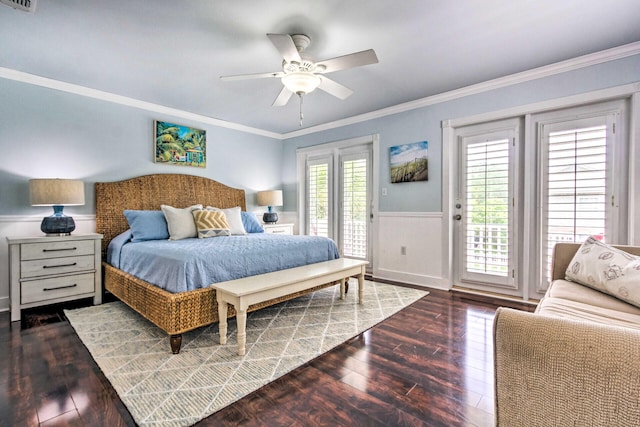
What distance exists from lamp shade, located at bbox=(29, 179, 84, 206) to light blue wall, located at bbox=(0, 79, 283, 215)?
39 cm

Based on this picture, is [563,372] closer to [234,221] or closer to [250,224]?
[234,221]

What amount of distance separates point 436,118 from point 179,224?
11.2 feet

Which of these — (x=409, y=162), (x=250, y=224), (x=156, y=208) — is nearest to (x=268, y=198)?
(x=250, y=224)

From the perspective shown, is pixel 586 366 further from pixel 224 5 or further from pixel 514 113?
pixel 514 113

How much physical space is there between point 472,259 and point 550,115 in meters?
1.76

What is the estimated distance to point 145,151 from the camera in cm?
410

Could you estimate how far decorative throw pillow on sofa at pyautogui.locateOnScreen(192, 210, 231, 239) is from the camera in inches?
142

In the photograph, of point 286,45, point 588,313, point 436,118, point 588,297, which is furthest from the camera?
point 436,118

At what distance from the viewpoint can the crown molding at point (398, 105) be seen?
2.85 metres

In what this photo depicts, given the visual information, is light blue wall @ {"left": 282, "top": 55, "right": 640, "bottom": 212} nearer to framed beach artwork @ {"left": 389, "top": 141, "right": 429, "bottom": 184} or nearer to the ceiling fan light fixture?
framed beach artwork @ {"left": 389, "top": 141, "right": 429, "bottom": 184}

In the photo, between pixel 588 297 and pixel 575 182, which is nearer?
pixel 588 297

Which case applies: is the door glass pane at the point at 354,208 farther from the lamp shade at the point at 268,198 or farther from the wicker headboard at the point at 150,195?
the wicker headboard at the point at 150,195

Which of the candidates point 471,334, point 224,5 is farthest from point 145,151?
point 471,334

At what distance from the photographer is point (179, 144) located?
4391 mm
